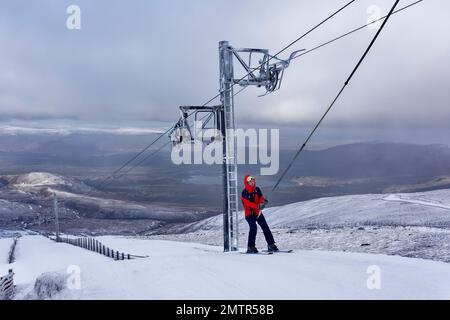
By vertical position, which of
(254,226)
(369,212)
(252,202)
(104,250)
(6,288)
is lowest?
(104,250)

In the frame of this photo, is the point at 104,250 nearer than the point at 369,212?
Yes

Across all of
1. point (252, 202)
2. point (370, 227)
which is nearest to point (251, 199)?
point (252, 202)

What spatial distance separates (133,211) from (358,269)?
508 feet

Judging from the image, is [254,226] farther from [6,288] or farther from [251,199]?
[6,288]

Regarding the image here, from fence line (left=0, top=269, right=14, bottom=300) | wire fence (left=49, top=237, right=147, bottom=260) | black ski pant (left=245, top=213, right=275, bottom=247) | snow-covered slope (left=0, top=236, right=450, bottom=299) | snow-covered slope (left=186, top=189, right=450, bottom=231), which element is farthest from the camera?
snow-covered slope (left=186, top=189, right=450, bottom=231)

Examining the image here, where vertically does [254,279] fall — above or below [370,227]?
above

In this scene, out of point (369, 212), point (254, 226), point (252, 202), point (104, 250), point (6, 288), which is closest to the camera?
point (6, 288)

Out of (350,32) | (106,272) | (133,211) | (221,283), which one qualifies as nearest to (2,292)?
(106,272)

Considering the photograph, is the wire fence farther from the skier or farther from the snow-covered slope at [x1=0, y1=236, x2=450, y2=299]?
the snow-covered slope at [x1=0, y1=236, x2=450, y2=299]

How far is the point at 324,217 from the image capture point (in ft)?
145

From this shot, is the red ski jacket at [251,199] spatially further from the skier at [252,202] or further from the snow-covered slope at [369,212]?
the snow-covered slope at [369,212]

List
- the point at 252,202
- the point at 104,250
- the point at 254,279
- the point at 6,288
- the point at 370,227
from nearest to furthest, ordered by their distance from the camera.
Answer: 1. the point at 254,279
2. the point at 6,288
3. the point at 252,202
4. the point at 370,227
5. the point at 104,250

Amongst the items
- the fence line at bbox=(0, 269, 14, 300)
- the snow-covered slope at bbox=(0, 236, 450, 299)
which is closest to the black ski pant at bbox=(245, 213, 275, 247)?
the snow-covered slope at bbox=(0, 236, 450, 299)
